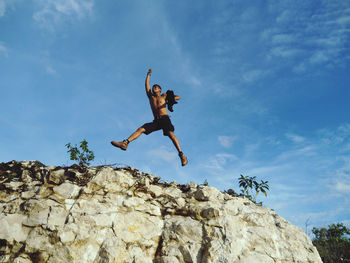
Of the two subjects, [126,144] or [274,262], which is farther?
[126,144]

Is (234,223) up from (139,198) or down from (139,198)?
down

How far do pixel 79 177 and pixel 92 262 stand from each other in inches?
68.0

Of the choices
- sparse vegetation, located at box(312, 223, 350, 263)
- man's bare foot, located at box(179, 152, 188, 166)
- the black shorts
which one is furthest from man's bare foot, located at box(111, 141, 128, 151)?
sparse vegetation, located at box(312, 223, 350, 263)

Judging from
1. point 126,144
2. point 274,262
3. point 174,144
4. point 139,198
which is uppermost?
point 174,144

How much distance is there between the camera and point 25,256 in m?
3.54

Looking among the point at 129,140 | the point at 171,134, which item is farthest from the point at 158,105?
the point at 129,140

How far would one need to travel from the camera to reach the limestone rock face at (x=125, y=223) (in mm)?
3715

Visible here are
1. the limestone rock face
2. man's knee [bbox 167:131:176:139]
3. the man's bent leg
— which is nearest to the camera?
the limestone rock face

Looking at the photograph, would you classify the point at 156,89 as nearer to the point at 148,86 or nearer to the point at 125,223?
the point at 148,86

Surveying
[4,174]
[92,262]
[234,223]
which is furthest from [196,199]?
[4,174]

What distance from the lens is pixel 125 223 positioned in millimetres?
4238

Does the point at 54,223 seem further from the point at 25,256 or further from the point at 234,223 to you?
the point at 234,223

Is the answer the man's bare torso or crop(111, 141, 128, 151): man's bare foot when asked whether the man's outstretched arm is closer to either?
the man's bare torso

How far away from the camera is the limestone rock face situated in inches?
146
